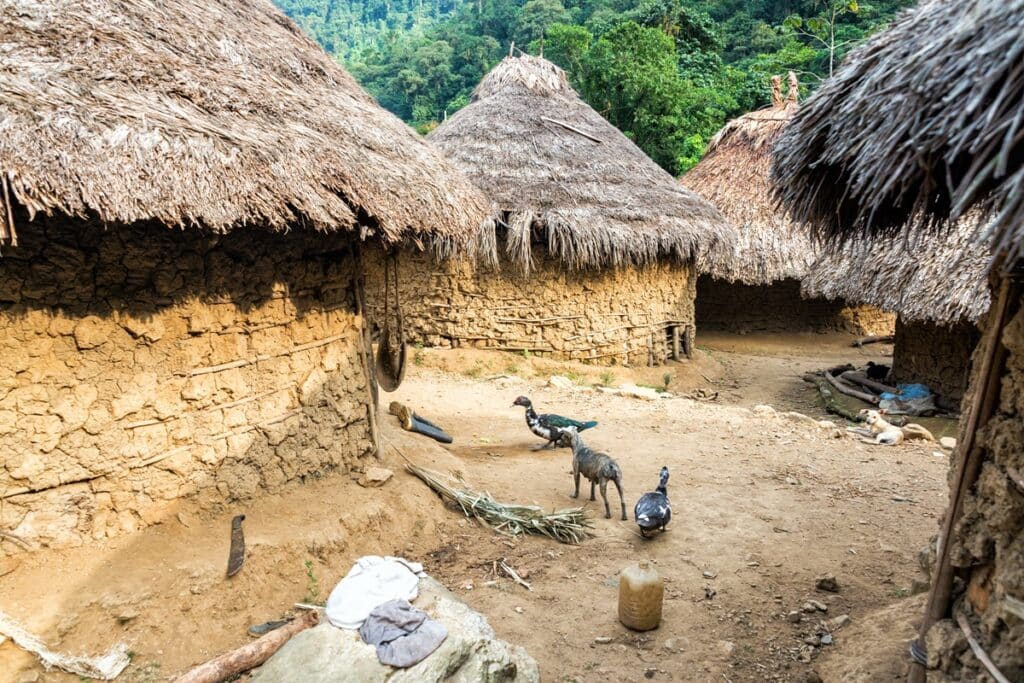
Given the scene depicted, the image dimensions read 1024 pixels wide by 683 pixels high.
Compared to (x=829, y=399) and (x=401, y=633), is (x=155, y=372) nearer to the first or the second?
(x=401, y=633)

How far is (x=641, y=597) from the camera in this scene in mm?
3738

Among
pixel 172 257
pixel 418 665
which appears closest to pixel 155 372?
pixel 172 257

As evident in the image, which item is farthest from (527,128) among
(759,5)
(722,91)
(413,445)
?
(759,5)

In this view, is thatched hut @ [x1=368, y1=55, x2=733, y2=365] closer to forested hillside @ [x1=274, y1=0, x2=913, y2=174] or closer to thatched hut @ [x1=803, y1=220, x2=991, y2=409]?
thatched hut @ [x1=803, y1=220, x2=991, y2=409]

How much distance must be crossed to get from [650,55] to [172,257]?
53.4 ft

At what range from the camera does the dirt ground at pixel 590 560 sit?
11.1 ft

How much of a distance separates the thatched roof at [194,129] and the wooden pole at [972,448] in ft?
11.0

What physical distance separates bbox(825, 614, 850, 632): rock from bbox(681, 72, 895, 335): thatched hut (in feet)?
34.8

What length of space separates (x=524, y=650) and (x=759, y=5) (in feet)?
89.7

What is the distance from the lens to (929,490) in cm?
575

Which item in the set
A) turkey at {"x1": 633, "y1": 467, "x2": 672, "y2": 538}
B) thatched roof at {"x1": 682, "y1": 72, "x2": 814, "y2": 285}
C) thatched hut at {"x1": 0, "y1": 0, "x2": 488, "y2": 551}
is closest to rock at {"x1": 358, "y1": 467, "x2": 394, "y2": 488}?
thatched hut at {"x1": 0, "y1": 0, "x2": 488, "y2": 551}

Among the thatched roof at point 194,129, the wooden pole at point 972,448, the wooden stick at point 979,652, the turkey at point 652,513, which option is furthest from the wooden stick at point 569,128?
the wooden stick at point 979,652

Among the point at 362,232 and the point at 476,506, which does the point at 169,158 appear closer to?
the point at 362,232

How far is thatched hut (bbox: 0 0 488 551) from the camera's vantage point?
328cm
